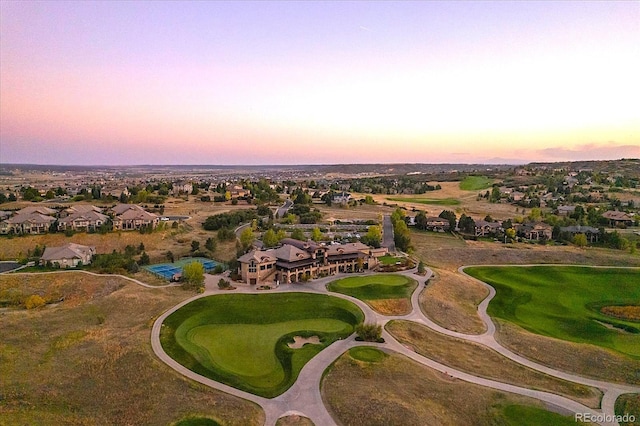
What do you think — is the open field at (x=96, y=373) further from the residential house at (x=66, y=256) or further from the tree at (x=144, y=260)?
the tree at (x=144, y=260)

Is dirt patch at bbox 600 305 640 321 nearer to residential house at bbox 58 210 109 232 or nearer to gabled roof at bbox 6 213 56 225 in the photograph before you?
residential house at bbox 58 210 109 232

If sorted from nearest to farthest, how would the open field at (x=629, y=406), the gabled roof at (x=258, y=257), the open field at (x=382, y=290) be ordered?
the open field at (x=629, y=406)
the open field at (x=382, y=290)
the gabled roof at (x=258, y=257)

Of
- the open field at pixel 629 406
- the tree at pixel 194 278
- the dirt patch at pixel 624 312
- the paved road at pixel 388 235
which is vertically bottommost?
the dirt patch at pixel 624 312

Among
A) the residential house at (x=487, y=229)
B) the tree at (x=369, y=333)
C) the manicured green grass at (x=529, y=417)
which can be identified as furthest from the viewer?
the residential house at (x=487, y=229)

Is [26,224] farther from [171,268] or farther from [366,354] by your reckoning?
[366,354]

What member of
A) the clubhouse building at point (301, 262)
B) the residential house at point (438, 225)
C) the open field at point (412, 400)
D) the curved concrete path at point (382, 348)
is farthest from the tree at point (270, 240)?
the residential house at point (438, 225)

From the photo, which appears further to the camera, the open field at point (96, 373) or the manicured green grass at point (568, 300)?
the manicured green grass at point (568, 300)

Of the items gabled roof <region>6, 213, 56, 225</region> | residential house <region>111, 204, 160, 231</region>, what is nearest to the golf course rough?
residential house <region>111, 204, 160, 231</region>
